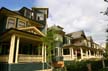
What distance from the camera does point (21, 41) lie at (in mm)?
22500

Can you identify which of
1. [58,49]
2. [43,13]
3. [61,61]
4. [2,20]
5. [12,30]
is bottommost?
[61,61]

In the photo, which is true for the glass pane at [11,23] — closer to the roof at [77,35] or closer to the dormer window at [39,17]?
the dormer window at [39,17]

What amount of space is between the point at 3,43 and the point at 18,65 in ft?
21.7

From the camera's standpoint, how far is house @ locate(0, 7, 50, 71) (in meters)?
17.1

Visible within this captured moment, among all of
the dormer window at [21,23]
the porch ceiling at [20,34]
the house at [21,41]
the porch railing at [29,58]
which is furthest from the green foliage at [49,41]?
the dormer window at [21,23]

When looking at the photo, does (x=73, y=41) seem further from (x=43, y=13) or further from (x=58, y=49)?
(x=43, y=13)

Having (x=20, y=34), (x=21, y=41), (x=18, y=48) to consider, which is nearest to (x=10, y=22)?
(x=21, y=41)

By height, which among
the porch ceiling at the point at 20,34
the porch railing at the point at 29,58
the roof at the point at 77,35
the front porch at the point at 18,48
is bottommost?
the porch railing at the point at 29,58

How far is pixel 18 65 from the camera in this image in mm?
17078

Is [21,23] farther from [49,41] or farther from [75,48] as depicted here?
[75,48]

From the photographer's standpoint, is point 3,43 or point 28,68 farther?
point 3,43

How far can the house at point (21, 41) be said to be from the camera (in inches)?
673

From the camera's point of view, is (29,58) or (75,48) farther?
(75,48)

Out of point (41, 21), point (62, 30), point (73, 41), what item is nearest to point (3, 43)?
point (41, 21)
